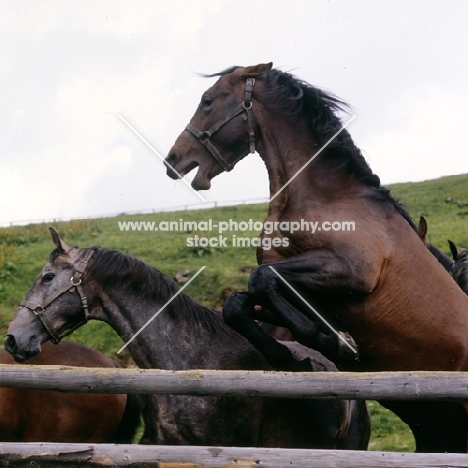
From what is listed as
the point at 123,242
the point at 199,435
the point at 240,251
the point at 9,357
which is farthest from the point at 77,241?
the point at 199,435

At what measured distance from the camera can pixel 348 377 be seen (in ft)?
15.9

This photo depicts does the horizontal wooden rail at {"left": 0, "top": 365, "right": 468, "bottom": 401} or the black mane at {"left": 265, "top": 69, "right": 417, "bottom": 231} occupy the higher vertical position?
the black mane at {"left": 265, "top": 69, "right": 417, "bottom": 231}

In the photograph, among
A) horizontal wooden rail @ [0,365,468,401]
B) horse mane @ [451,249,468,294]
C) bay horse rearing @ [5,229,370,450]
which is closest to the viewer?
horizontal wooden rail @ [0,365,468,401]

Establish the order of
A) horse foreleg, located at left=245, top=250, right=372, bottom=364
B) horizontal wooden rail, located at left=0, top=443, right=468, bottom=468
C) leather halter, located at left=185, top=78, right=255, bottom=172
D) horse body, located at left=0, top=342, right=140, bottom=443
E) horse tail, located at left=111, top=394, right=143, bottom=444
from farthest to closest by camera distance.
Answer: horse tail, located at left=111, top=394, right=143, bottom=444 < horse body, located at left=0, top=342, right=140, bottom=443 < leather halter, located at left=185, top=78, right=255, bottom=172 < horse foreleg, located at left=245, top=250, right=372, bottom=364 < horizontal wooden rail, located at left=0, top=443, right=468, bottom=468

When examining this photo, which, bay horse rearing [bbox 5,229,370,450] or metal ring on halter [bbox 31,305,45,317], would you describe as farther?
metal ring on halter [bbox 31,305,45,317]

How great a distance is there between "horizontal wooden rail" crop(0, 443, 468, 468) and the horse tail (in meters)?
2.41

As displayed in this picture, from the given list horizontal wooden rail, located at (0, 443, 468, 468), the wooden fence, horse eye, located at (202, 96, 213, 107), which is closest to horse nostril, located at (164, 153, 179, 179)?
horse eye, located at (202, 96, 213, 107)

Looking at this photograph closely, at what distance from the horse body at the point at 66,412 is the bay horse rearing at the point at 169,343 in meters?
0.59

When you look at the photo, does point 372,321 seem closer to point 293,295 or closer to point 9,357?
point 293,295

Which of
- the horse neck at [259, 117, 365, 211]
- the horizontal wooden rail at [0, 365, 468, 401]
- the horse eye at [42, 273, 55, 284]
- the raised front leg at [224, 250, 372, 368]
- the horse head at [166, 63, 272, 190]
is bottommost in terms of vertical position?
the horizontal wooden rail at [0, 365, 468, 401]

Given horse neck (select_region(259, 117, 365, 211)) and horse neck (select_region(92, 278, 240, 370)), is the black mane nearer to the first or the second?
horse neck (select_region(259, 117, 365, 211))

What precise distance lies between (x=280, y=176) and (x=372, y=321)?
51.5 inches

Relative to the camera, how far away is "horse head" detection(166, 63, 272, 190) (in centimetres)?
670

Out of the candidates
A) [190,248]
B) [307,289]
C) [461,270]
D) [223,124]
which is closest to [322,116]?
[223,124]
